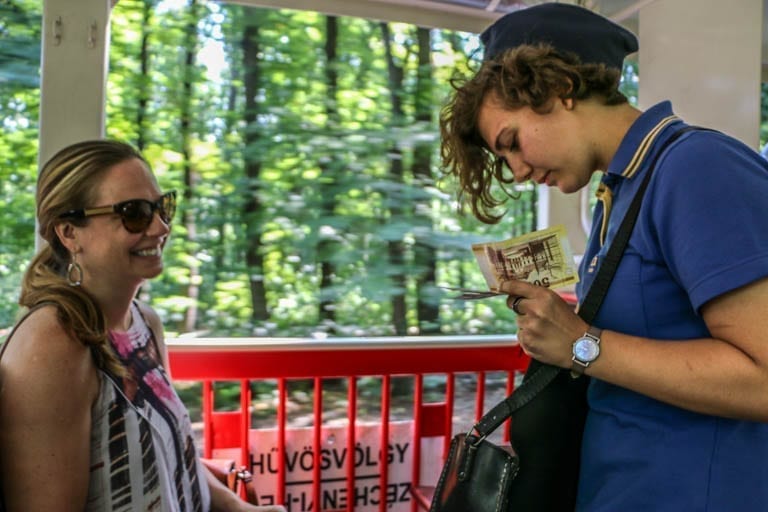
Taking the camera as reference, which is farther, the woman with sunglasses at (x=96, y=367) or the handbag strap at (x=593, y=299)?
the woman with sunglasses at (x=96, y=367)

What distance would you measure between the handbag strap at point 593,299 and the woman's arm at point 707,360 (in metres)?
0.05

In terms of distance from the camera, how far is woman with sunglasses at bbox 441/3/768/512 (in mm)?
920

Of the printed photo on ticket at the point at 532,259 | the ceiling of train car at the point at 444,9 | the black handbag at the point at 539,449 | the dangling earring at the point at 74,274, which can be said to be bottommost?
the black handbag at the point at 539,449

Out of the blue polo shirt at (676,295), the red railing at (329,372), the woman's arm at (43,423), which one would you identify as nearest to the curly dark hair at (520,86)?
the blue polo shirt at (676,295)

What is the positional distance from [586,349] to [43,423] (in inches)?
42.8

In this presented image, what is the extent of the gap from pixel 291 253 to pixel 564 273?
123 inches

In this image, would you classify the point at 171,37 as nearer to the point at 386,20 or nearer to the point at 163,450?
the point at 386,20

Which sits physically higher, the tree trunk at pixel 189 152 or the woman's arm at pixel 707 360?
the tree trunk at pixel 189 152

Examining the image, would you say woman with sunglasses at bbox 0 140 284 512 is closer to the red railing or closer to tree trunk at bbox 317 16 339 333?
the red railing

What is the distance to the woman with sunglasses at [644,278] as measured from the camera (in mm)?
920

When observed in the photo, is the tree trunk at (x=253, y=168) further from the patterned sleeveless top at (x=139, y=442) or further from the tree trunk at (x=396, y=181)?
the patterned sleeveless top at (x=139, y=442)

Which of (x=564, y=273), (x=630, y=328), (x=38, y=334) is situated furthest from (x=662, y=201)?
(x=38, y=334)

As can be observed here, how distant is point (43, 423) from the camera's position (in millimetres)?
1318

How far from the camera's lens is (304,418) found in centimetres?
471
